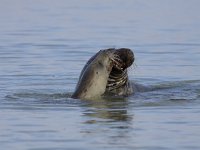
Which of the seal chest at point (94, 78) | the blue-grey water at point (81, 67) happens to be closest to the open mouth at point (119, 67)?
the seal chest at point (94, 78)

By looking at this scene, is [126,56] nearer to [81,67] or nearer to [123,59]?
[123,59]

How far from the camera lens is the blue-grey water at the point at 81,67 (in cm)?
1016

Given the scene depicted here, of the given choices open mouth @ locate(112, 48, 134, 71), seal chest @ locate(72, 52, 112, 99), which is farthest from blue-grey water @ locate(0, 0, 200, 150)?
open mouth @ locate(112, 48, 134, 71)

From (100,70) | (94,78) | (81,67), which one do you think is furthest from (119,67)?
(81,67)

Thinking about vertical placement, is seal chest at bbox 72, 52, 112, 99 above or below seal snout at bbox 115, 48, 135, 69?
below

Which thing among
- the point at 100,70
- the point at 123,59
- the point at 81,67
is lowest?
the point at 81,67

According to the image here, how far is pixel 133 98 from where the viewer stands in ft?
42.6

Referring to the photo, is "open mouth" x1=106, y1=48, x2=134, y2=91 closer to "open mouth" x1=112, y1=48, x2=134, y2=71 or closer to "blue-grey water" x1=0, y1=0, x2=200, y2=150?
"open mouth" x1=112, y1=48, x2=134, y2=71

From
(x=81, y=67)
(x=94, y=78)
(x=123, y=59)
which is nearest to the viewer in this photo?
(x=94, y=78)

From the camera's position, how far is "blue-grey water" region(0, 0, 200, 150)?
33.3ft

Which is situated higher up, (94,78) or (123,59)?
(123,59)

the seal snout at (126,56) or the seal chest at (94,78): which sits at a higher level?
the seal snout at (126,56)

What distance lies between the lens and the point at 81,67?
16.7 m

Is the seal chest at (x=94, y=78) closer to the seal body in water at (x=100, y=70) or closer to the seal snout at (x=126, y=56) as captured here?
the seal body in water at (x=100, y=70)
